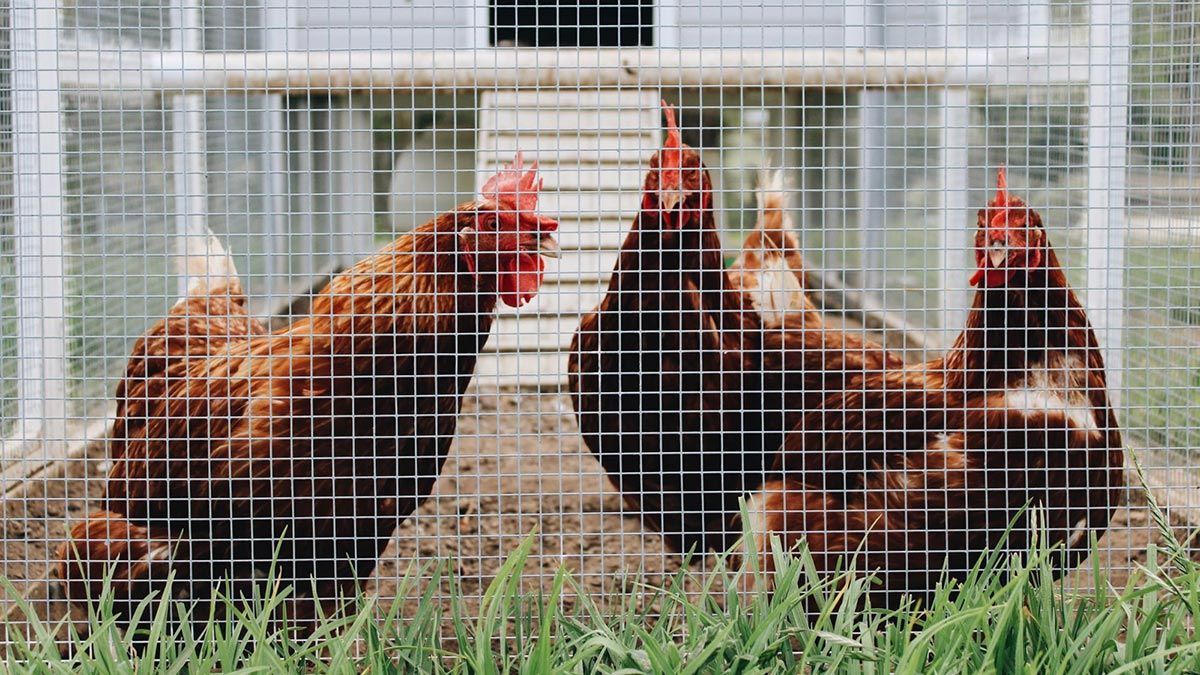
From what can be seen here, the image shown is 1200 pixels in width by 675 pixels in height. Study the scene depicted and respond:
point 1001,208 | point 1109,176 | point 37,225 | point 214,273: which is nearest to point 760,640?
point 1001,208

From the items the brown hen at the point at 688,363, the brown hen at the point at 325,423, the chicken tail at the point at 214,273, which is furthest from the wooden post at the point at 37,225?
the brown hen at the point at 688,363

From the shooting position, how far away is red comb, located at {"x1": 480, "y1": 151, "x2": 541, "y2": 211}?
2672 millimetres

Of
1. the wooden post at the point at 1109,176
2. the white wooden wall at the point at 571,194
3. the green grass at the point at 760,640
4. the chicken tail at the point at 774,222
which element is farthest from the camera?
the white wooden wall at the point at 571,194

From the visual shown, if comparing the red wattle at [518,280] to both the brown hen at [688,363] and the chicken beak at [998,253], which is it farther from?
the chicken beak at [998,253]

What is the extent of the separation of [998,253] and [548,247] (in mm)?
991

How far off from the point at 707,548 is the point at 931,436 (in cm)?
69

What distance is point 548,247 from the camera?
8.96 feet

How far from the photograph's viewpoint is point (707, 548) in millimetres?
3119

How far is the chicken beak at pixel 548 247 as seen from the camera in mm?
2721

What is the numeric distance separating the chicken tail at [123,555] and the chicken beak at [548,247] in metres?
1.02

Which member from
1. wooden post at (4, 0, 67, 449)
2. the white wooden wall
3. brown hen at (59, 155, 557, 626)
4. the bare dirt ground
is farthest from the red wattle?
the white wooden wall

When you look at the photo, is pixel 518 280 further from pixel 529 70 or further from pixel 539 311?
pixel 529 70

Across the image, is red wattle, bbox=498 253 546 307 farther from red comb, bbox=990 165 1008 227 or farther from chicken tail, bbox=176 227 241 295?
red comb, bbox=990 165 1008 227

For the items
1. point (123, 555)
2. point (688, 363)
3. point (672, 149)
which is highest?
point (672, 149)
